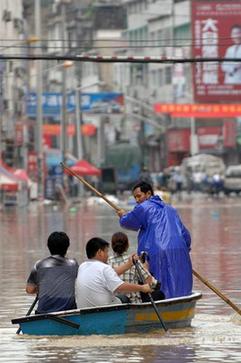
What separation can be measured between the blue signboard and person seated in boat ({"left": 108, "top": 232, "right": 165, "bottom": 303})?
7327 centimetres

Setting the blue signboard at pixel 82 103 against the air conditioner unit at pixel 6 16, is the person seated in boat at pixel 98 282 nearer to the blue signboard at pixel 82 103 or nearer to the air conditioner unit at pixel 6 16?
the air conditioner unit at pixel 6 16

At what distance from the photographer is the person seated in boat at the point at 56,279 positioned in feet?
53.9

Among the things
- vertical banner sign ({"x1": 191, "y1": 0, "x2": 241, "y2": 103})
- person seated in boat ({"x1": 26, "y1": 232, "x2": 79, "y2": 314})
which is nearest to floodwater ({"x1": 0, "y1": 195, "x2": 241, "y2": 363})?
person seated in boat ({"x1": 26, "y1": 232, "x2": 79, "y2": 314})

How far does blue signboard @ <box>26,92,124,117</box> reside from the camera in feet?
302

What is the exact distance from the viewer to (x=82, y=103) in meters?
100

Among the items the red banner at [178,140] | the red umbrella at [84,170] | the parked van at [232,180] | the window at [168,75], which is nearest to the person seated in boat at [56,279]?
the red umbrella at [84,170]

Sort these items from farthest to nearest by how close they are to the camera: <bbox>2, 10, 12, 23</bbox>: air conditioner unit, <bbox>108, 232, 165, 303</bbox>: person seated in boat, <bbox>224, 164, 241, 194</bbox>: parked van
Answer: <bbox>224, 164, 241, 194</bbox>: parked van
<bbox>2, 10, 12, 23</bbox>: air conditioner unit
<bbox>108, 232, 165, 303</bbox>: person seated in boat

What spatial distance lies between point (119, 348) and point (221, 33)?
60938 millimetres

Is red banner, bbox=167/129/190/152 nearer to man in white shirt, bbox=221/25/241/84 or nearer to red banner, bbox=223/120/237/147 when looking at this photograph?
red banner, bbox=223/120/237/147

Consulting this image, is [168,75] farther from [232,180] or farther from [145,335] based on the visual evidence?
[145,335]

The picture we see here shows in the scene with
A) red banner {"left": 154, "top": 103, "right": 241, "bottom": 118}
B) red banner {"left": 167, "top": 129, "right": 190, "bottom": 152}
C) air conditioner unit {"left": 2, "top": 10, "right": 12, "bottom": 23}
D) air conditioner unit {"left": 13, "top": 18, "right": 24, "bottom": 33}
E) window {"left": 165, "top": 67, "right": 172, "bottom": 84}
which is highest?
air conditioner unit {"left": 2, "top": 10, "right": 12, "bottom": 23}

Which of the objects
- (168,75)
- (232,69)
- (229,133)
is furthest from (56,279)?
(168,75)

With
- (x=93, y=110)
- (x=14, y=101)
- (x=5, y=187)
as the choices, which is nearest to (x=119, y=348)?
(x=5, y=187)

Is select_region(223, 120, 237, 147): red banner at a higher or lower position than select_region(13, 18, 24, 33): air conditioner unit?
lower
